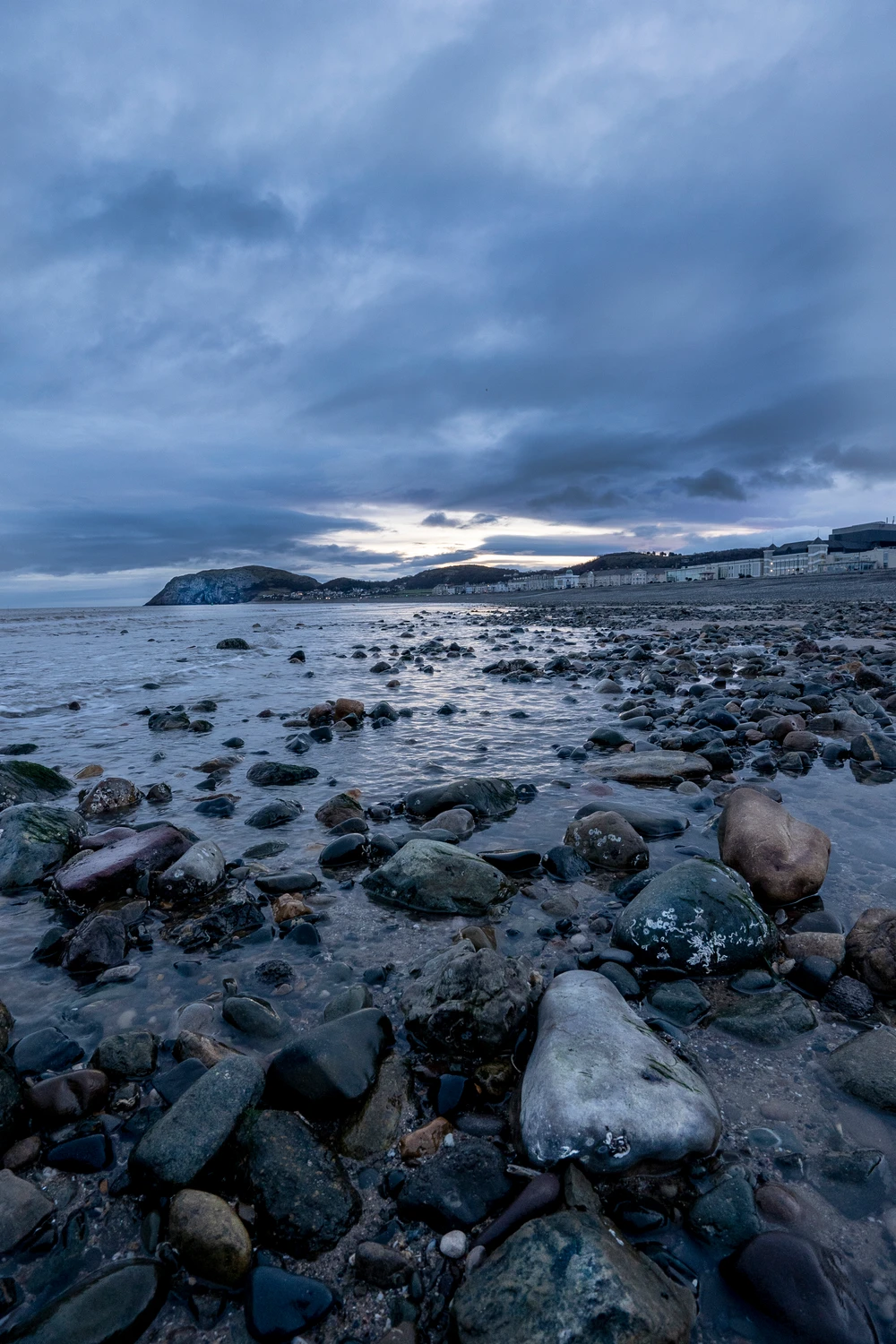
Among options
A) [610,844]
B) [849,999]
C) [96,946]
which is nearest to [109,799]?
[96,946]

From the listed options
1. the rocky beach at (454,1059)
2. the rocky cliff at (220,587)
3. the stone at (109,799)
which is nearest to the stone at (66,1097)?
the rocky beach at (454,1059)

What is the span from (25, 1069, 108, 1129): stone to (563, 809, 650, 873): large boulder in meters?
2.94

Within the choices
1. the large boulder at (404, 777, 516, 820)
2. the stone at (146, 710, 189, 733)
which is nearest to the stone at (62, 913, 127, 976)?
the large boulder at (404, 777, 516, 820)

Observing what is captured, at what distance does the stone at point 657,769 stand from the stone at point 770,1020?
3.11 m

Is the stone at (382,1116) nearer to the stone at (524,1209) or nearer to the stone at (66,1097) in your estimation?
the stone at (524,1209)

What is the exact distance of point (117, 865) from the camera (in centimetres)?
389

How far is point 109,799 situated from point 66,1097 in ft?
12.3

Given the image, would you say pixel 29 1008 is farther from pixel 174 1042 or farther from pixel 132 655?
pixel 132 655

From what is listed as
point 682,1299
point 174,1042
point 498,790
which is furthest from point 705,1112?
point 498,790

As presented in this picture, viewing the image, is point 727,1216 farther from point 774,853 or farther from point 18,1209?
point 774,853

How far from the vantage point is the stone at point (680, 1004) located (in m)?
2.67

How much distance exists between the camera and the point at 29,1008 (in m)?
2.83

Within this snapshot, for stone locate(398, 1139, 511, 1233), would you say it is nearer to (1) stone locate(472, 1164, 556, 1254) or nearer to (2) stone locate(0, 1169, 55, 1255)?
(1) stone locate(472, 1164, 556, 1254)

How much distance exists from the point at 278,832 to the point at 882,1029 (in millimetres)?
3933
